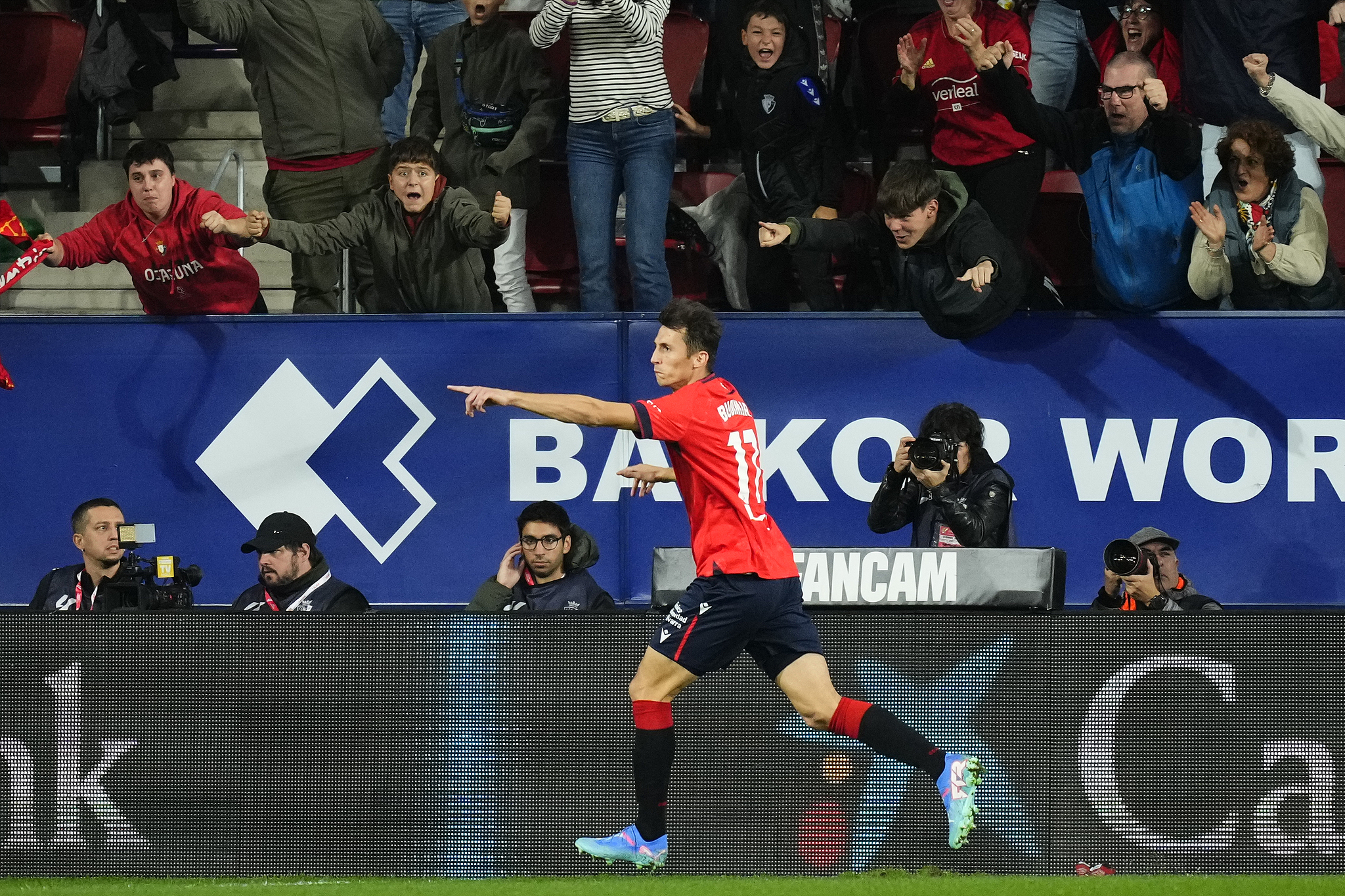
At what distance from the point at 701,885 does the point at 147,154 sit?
473cm

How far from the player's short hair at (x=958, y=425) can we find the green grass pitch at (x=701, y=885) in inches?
82.6

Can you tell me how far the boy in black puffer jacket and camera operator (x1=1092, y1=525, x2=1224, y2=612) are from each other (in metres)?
1.98

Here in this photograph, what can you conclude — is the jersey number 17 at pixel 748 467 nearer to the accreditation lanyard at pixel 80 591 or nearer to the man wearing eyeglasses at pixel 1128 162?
the man wearing eyeglasses at pixel 1128 162

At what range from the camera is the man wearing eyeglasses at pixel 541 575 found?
7.10 meters

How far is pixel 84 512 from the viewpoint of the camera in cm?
757

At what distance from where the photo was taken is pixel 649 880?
5605 mm

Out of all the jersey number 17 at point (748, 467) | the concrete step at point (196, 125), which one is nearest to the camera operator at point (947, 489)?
the jersey number 17 at point (748, 467)

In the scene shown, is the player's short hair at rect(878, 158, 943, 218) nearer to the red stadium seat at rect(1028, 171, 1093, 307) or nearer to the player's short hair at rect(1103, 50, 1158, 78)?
the player's short hair at rect(1103, 50, 1158, 78)

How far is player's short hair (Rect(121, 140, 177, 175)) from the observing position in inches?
322

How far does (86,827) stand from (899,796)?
2773mm

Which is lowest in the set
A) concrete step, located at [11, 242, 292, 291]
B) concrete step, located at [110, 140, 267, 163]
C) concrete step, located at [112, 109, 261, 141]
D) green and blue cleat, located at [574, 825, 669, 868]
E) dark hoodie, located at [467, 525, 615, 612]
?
green and blue cleat, located at [574, 825, 669, 868]

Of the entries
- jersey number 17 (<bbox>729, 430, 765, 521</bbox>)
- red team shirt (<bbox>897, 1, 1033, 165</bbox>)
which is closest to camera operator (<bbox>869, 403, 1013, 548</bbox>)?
jersey number 17 (<bbox>729, 430, 765, 521</bbox>)

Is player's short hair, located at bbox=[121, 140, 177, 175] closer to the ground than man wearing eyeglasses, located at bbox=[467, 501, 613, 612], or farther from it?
farther from it

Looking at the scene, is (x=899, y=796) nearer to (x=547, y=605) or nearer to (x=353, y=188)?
(x=547, y=605)
